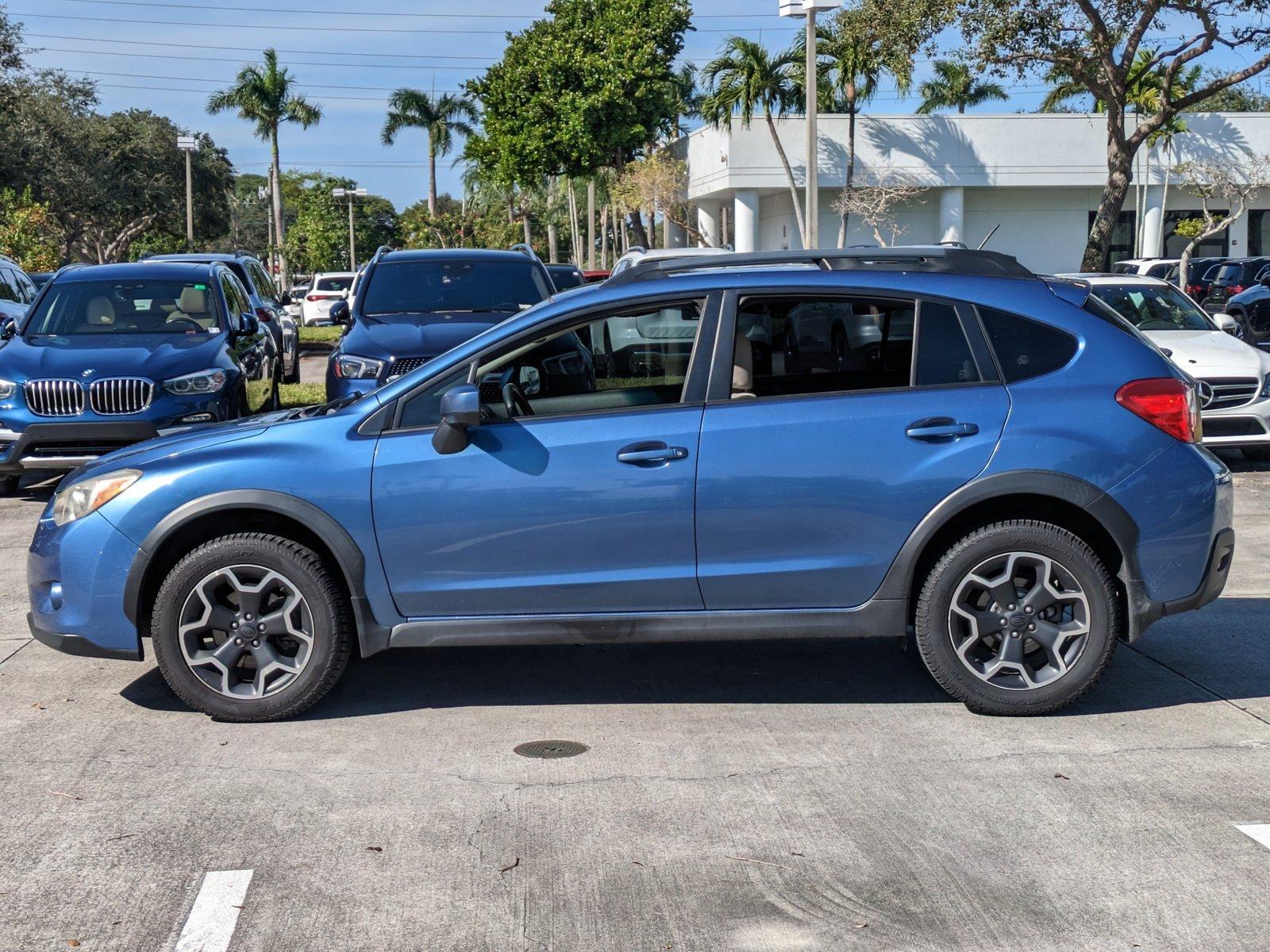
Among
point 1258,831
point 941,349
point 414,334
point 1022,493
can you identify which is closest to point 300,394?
point 414,334

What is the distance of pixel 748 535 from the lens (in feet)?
18.3

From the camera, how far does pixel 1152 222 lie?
150 feet

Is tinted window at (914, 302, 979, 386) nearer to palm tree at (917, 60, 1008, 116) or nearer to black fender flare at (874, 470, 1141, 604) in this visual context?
black fender flare at (874, 470, 1141, 604)

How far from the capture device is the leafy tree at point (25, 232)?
44.5 meters

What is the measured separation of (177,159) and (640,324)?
61245 millimetres

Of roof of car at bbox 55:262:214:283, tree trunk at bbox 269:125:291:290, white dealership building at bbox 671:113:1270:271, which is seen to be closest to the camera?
roof of car at bbox 55:262:214:283

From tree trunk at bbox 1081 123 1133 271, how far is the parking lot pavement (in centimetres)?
2015

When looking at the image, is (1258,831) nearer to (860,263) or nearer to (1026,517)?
(1026,517)

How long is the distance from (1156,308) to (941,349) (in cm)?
912

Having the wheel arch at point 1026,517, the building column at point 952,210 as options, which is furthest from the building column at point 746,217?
the wheel arch at point 1026,517

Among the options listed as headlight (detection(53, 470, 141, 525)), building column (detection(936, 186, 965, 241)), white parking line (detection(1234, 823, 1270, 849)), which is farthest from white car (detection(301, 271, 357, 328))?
white parking line (detection(1234, 823, 1270, 849))

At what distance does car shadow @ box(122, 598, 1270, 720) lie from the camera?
6.11m

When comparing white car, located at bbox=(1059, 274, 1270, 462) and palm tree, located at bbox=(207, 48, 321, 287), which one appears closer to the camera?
white car, located at bbox=(1059, 274, 1270, 462)

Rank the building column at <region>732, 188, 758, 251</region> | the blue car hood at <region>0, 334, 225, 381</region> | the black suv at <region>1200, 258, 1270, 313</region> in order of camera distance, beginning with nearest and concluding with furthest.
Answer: the blue car hood at <region>0, 334, 225, 381</region> → the black suv at <region>1200, 258, 1270, 313</region> → the building column at <region>732, 188, 758, 251</region>
